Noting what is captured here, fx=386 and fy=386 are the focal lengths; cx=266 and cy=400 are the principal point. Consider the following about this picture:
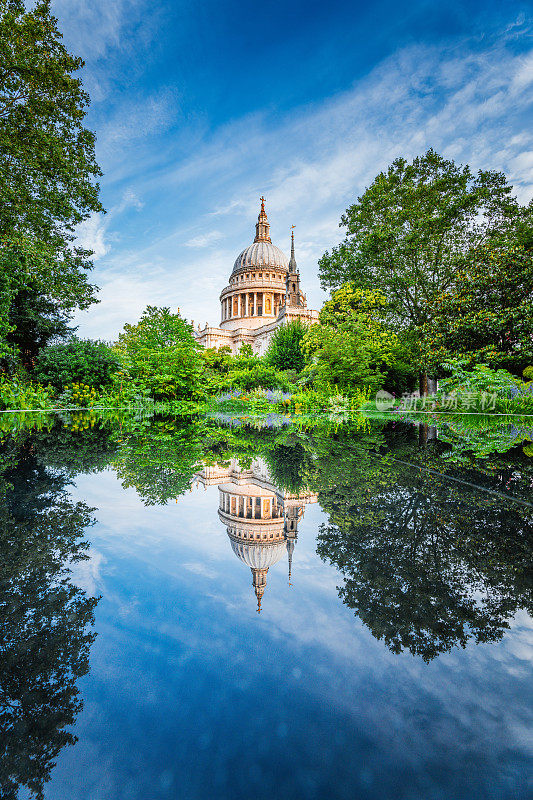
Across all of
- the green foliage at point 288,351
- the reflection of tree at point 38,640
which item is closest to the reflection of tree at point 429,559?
the reflection of tree at point 38,640

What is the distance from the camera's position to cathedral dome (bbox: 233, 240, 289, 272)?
53.0 metres

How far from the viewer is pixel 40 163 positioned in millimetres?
11188

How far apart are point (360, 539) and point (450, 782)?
2.42ft

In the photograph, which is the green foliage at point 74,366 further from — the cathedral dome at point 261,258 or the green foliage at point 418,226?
the cathedral dome at point 261,258

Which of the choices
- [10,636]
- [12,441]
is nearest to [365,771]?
[10,636]

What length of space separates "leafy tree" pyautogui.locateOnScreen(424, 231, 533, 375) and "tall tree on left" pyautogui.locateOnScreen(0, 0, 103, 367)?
12057 mm

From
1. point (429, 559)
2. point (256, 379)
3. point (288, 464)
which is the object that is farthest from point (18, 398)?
point (429, 559)

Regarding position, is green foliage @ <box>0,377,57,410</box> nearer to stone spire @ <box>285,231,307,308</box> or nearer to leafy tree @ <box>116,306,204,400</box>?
leafy tree @ <box>116,306,204,400</box>

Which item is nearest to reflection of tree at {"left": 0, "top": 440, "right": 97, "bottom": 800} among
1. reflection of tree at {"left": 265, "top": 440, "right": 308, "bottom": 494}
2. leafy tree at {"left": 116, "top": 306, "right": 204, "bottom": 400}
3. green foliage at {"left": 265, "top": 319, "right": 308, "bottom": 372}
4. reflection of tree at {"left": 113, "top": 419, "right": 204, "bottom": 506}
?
reflection of tree at {"left": 113, "top": 419, "right": 204, "bottom": 506}

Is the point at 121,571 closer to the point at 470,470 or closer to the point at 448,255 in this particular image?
the point at 470,470

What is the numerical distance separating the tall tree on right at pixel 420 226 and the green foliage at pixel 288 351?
6547 mm

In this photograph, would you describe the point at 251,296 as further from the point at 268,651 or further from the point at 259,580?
the point at 268,651

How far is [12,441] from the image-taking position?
12.1 ft

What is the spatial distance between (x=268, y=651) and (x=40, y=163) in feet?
47.2
